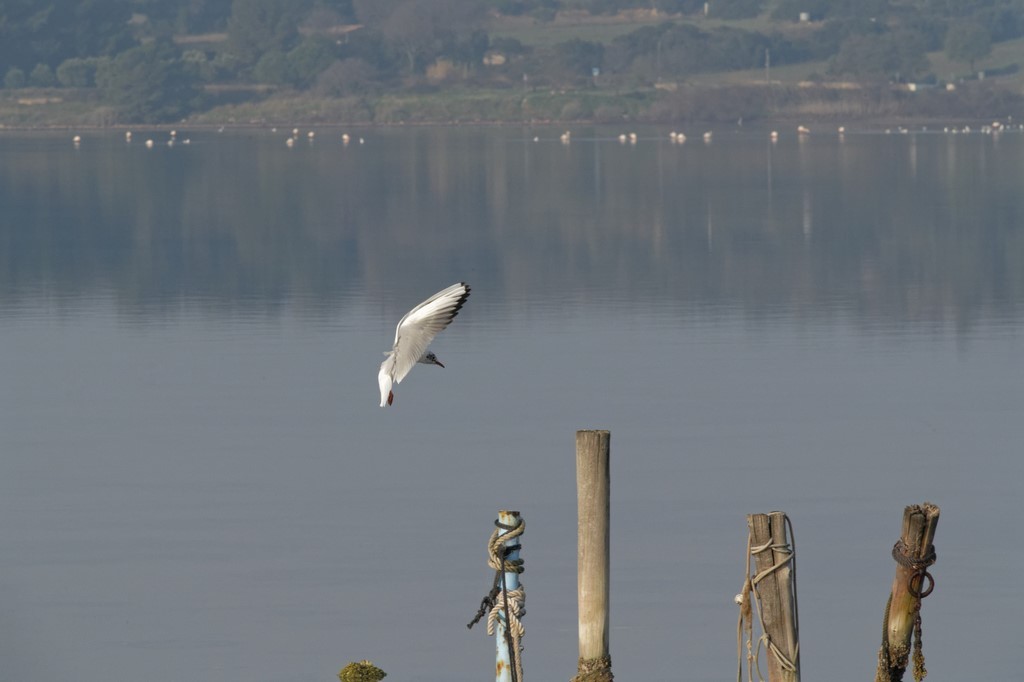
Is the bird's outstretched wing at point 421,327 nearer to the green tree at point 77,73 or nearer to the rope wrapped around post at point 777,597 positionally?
the rope wrapped around post at point 777,597

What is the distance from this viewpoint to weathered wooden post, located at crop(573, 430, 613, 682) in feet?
41.3

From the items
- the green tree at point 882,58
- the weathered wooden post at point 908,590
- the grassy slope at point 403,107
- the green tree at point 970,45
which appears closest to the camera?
the weathered wooden post at point 908,590

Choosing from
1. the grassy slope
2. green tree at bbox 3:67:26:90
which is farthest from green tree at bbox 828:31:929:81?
green tree at bbox 3:67:26:90

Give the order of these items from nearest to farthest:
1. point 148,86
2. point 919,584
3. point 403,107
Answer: point 919,584
point 148,86
point 403,107

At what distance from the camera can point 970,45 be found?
19338 centimetres

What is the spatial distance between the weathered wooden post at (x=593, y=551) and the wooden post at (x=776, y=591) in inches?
35.8

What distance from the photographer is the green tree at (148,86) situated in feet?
574

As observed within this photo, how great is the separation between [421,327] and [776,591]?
9.57 feet

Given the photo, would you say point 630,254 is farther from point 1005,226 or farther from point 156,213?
point 156,213

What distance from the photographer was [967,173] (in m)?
83.3

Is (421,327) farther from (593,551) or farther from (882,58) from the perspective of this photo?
(882,58)

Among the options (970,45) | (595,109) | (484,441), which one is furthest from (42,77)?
(484,441)

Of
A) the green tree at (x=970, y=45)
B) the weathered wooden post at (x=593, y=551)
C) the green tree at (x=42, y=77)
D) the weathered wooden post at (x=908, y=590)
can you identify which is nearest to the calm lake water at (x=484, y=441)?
the weathered wooden post at (x=593, y=551)

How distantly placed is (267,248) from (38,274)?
7431 mm
